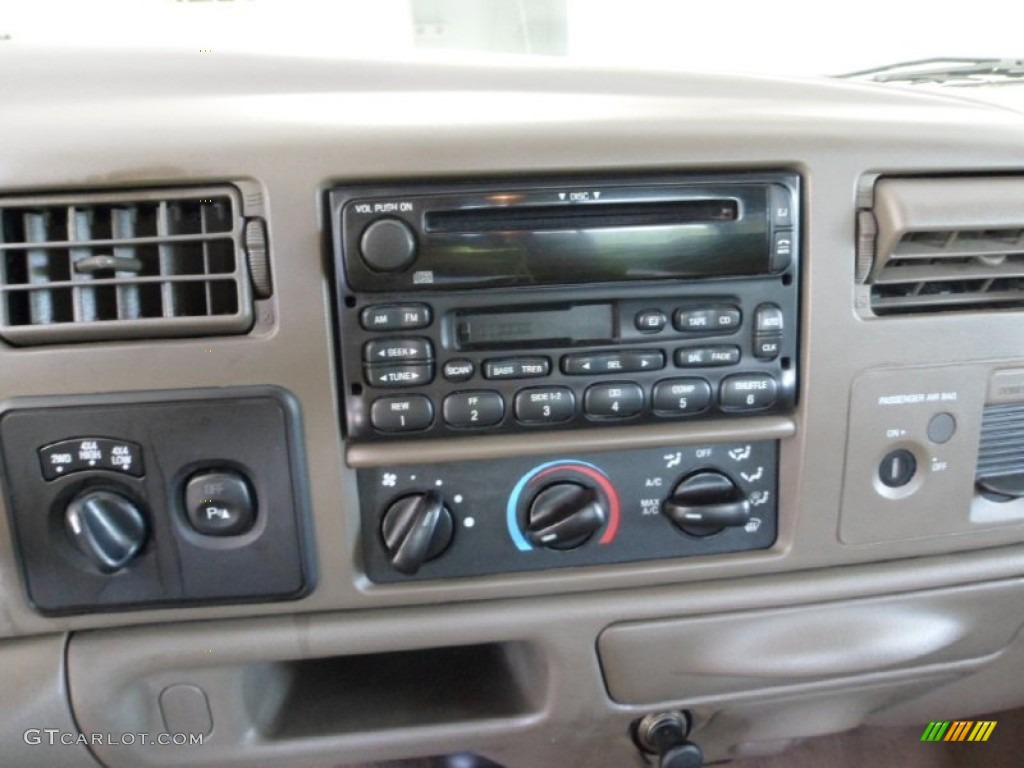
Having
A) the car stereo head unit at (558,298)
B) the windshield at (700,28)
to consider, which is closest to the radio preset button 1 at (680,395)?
the car stereo head unit at (558,298)

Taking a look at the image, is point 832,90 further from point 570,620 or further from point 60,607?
point 60,607

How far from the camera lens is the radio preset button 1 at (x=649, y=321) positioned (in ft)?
1.68

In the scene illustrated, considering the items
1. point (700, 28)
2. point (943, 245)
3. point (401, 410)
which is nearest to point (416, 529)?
point (401, 410)

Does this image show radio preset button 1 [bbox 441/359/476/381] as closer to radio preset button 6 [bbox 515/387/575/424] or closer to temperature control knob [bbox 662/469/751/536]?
radio preset button 6 [bbox 515/387/575/424]

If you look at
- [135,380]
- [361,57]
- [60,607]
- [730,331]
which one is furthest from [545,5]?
[60,607]

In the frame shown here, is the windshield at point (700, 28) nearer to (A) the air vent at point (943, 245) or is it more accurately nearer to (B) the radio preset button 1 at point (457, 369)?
(A) the air vent at point (943, 245)

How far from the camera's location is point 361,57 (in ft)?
1.68

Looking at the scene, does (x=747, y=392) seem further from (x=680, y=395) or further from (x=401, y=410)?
(x=401, y=410)

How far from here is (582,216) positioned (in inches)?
19.7

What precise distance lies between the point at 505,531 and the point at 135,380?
0.28m

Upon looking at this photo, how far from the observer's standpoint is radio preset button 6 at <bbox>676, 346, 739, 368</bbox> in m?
0.52

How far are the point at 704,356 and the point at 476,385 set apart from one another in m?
0.17

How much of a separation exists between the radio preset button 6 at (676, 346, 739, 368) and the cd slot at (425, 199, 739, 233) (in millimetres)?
92

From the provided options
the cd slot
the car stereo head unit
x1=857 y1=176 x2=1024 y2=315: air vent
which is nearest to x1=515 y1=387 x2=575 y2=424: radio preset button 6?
the car stereo head unit
